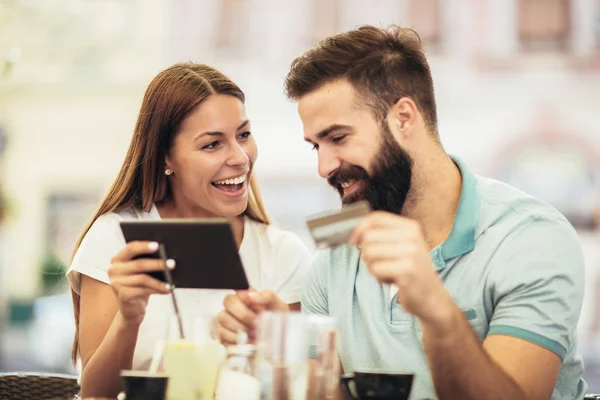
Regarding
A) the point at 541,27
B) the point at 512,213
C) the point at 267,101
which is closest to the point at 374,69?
the point at 512,213

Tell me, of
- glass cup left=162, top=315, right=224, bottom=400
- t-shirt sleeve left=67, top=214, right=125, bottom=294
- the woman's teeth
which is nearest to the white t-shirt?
t-shirt sleeve left=67, top=214, right=125, bottom=294

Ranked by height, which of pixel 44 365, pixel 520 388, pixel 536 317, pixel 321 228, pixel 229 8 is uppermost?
pixel 229 8

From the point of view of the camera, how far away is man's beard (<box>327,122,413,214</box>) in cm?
179

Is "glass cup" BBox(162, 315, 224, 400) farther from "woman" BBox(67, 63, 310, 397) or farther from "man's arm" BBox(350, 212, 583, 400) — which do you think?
"woman" BBox(67, 63, 310, 397)

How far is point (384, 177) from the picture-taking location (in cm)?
180

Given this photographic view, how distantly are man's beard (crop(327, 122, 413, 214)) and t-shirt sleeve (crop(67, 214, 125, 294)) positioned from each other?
2.20 feet

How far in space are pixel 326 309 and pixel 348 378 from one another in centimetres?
67

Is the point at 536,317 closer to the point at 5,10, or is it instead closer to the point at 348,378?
the point at 348,378

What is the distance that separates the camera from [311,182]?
28.8 ft

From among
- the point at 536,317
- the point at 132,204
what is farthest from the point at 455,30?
the point at 536,317

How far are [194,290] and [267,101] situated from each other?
703 centimetres

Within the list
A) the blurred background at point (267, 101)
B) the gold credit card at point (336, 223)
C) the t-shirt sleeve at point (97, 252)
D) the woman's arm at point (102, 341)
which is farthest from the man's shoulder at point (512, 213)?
the blurred background at point (267, 101)

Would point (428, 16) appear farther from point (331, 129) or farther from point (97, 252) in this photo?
point (331, 129)

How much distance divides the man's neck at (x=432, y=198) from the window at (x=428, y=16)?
24.2ft
